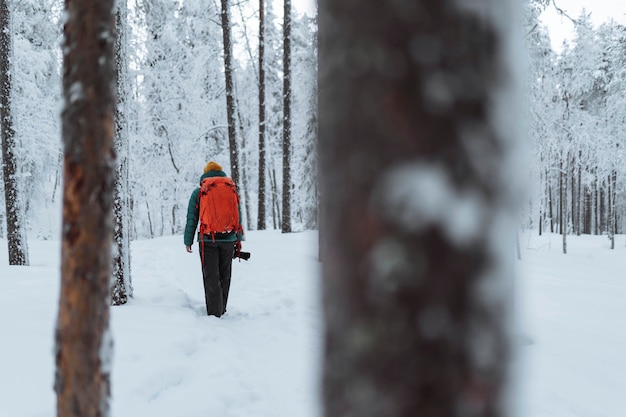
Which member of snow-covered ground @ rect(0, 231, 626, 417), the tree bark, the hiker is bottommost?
snow-covered ground @ rect(0, 231, 626, 417)

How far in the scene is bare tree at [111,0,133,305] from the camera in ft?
18.2

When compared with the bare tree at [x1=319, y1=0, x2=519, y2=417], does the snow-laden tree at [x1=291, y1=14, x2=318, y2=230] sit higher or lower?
higher

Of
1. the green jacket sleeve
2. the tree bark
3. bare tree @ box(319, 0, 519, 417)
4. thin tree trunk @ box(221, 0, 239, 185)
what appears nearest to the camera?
bare tree @ box(319, 0, 519, 417)

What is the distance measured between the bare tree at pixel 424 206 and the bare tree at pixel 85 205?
34.3 inches

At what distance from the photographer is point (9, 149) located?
9.05 m

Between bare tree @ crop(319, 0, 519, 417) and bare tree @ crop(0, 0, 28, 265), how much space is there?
10.3 metres

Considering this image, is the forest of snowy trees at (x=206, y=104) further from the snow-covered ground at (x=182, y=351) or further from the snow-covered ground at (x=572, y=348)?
the snow-covered ground at (x=182, y=351)

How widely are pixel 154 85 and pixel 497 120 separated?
73.5 feet

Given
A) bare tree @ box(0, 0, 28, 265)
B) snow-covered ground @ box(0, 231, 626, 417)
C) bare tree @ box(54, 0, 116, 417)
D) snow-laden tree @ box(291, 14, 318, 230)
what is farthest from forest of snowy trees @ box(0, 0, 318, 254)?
bare tree @ box(54, 0, 116, 417)

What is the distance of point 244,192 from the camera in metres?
21.5

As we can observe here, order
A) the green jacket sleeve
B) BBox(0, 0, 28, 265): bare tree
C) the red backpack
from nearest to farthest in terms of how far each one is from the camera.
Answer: the red backpack < the green jacket sleeve < BBox(0, 0, 28, 265): bare tree

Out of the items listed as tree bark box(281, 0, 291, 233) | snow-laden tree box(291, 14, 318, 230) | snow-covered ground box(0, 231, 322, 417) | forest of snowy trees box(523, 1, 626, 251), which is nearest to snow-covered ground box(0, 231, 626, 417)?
snow-covered ground box(0, 231, 322, 417)

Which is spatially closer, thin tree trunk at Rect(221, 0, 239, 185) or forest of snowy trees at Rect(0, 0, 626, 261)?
thin tree trunk at Rect(221, 0, 239, 185)

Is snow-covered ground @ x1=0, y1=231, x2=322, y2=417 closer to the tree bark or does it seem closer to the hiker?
the hiker
